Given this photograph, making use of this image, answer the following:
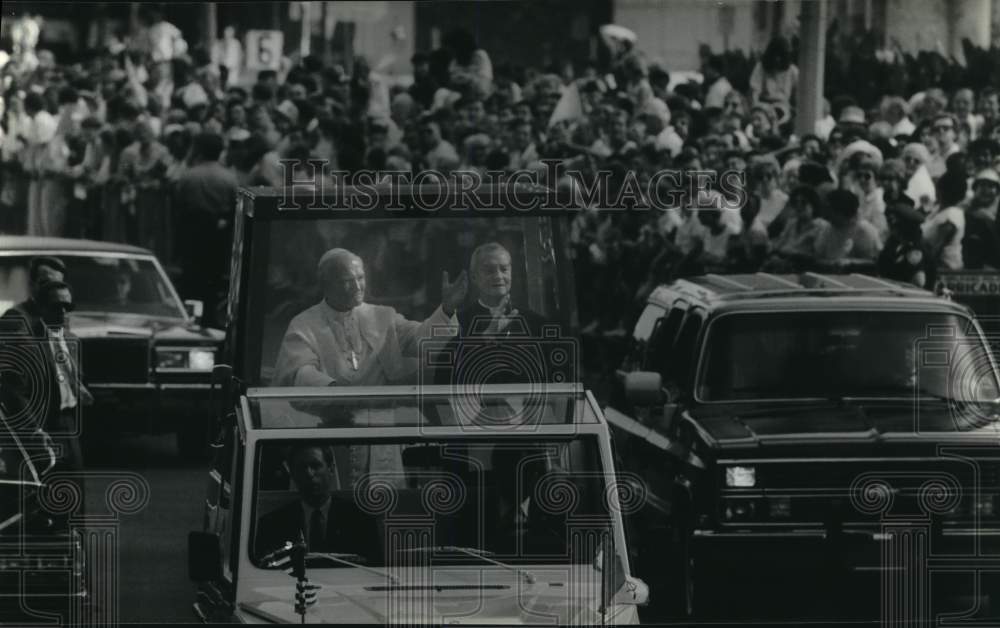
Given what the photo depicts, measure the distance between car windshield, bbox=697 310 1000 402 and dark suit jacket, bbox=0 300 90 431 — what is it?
3.39 meters

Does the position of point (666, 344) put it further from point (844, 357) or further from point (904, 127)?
point (904, 127)

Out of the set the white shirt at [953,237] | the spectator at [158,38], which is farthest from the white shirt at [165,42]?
→ the white shirt at [953,237]

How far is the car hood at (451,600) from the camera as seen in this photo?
7.39 meters

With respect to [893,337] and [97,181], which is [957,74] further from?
[97,181]

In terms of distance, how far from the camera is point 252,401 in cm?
858

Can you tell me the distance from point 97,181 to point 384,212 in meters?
16.7

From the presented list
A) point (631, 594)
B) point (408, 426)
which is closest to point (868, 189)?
point (408, 426)

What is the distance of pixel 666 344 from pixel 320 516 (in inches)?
189

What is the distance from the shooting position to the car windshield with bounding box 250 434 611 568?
312 inches

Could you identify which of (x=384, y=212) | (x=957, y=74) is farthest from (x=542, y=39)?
(x=384, y=212)

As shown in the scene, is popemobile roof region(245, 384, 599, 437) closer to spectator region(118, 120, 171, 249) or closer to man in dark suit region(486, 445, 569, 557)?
man in dark suit region(486, 445, 569, 557)

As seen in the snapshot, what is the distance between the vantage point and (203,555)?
757 centimetres

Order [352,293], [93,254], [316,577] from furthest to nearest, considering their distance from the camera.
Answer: [93,254] → [352,293] → [316,577]
